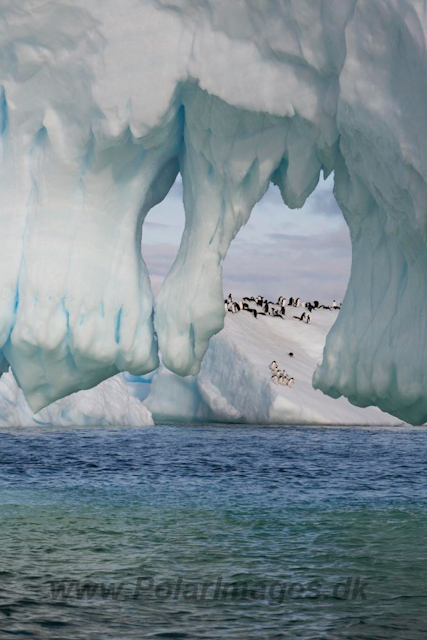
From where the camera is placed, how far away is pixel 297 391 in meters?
36.7

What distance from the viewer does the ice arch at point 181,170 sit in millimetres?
10266

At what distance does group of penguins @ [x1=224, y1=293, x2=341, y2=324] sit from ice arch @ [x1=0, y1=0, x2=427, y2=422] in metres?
31.4

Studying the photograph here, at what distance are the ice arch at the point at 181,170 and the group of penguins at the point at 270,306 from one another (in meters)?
31.4

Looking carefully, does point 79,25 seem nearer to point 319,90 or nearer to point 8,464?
point 319,90

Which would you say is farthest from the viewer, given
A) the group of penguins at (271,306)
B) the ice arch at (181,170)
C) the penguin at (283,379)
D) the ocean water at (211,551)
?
the group of penguins at (271,306)

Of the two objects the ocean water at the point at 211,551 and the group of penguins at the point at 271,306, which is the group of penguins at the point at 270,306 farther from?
the ocean water at the point at 211,551

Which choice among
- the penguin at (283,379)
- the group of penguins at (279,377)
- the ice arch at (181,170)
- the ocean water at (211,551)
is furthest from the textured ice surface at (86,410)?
the ice arch at (181,170)

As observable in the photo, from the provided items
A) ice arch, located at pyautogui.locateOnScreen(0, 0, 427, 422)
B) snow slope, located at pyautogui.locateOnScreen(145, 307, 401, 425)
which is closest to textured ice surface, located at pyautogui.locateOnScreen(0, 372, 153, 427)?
snow slope, located at pyautogui.locateOnScreen(145, 307, 401, 425)

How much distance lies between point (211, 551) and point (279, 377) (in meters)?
26.0

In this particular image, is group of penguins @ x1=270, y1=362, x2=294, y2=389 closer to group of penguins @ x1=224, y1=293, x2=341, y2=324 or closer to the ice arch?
group of penguins @ x1=224, y1=293, x2=341, y2=324

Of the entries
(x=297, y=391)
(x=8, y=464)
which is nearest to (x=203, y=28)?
(x=8, y=464)

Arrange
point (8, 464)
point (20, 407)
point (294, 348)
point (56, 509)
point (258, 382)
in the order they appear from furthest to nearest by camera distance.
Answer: point (294, 348) < point (258, 382) < point (20, 407) < point (8, 464) < point (56, 509)

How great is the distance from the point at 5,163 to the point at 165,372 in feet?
88.2

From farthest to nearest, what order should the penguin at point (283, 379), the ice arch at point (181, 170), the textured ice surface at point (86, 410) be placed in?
1. the penguin at point (283, 379)
2. the textured ice surface at point (86, 410)
3. the ice arch at point (181, 170)
